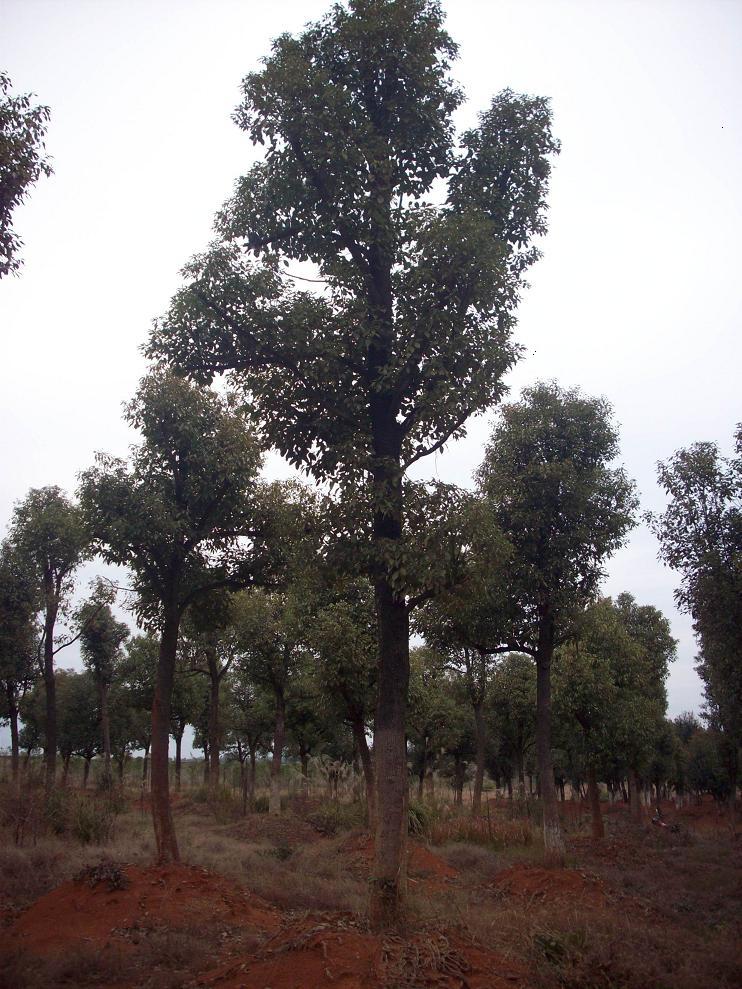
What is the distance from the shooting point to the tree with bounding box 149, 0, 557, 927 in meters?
9.70

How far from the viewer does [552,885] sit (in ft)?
46.4

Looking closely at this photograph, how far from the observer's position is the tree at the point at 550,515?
56.1 ft

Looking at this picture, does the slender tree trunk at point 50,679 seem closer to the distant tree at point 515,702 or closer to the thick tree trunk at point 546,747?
the thick tree trunk at point 546,747

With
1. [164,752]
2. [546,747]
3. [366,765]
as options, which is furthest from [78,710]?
[546,747]

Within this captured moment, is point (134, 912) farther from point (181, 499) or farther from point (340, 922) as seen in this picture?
point (181, 499)

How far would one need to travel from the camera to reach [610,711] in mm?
27375

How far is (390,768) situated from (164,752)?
272 inches

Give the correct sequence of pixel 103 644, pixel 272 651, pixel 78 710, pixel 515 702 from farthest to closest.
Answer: pixel 78 710 < pixel 515 702 < pixel 103 644 < pixel 272 651

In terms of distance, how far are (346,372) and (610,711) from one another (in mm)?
22263

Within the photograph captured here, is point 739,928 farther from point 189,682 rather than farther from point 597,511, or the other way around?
point 189,682

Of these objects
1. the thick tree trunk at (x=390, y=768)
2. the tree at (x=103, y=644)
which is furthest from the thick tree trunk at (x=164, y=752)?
the tree at (x=103, y=644)

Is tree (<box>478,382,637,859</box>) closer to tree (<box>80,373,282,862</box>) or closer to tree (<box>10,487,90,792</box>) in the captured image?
tree (<box>80,373,282,862</box>)

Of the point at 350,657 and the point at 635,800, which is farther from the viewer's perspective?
the point at 635,800

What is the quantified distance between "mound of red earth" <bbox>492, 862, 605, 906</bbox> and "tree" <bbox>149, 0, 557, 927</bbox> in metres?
7.47
